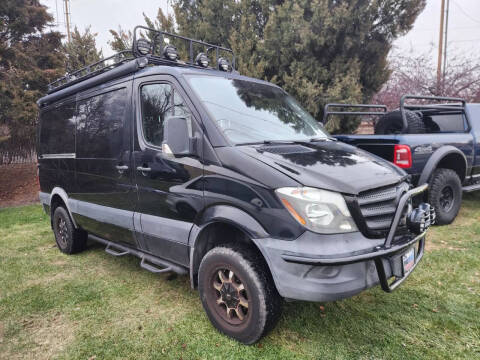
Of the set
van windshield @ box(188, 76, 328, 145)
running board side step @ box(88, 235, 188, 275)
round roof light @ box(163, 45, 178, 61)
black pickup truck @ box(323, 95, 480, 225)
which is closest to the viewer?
van windshield @ box(188, 76, 328, 145)

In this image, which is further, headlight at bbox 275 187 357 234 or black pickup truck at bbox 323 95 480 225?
black pickup truck at bbox 323 95 480 225

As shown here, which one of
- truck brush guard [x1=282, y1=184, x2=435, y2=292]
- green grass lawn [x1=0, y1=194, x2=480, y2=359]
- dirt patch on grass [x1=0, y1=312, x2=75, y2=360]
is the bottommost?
dirt patch on grass [x1=0, y1=312, x2=75, y2=360]

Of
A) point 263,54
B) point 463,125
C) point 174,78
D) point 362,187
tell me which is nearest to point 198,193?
point 174,78

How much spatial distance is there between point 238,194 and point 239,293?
2.55 feet

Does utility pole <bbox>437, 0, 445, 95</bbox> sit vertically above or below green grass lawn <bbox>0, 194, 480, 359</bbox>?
above

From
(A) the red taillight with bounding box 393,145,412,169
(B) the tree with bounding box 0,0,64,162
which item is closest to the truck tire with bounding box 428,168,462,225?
(A) the red taillight with bounding box 393,145,412,169

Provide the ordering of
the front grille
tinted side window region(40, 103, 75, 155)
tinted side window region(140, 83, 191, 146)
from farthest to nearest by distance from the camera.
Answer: tinted side window region(40, 103, 75, 155)
tinted side window region(140, 83, 191, 146)
the front grille

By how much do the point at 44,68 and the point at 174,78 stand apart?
11046 millimetres

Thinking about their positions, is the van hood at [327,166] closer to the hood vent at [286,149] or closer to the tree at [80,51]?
the hood vent at [286,149]

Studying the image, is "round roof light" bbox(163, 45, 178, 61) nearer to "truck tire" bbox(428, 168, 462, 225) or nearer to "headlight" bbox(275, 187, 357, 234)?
"headlight" bbox(275, 187, 357, 234)

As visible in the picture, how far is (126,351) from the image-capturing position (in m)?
2.66

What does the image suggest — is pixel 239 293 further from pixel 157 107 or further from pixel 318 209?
pixel 157 107

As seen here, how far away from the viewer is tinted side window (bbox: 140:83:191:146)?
3.07 m

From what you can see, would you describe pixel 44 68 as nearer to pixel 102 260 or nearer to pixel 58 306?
pixel 102 260
